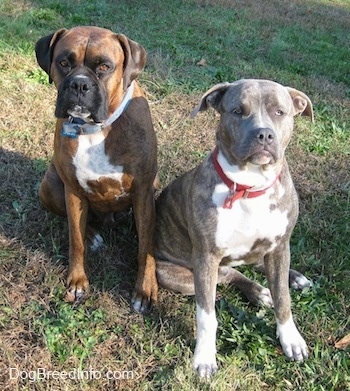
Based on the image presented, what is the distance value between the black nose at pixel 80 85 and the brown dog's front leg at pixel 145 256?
2.46 ft

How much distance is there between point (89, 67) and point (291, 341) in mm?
1920

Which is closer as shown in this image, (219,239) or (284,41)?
(219,239)

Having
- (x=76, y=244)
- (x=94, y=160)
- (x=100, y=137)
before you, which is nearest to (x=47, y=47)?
(x=100, y=137)

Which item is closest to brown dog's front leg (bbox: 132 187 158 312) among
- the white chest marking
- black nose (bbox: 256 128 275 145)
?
the white chest marking

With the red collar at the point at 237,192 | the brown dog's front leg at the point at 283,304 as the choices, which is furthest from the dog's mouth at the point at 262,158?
the brown dog's front leg at the point at 283,304

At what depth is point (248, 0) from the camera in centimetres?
984

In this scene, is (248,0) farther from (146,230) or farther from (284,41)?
(146,230)

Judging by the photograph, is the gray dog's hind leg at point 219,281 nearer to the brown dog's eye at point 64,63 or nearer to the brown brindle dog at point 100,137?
the brown brindle dog at point 100,137

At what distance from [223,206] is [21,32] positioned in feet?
15.2

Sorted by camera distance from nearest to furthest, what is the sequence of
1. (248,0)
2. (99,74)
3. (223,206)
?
(223,206), (99,74), (248,0)

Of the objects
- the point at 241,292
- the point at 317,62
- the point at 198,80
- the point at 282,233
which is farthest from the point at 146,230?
the point at 317,62

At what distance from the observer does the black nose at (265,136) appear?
100.0 inches

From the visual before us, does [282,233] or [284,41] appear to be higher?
[282,233]

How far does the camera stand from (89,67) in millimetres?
3029
